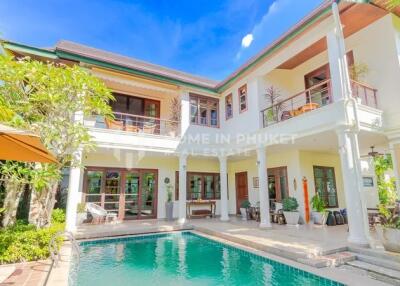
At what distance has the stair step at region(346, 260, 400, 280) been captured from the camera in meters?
4.99

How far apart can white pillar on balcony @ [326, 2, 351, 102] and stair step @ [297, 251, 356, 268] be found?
4485 millimetres

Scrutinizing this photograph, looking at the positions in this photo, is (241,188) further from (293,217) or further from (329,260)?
(329,260)

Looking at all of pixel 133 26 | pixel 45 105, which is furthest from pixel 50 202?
pixel 133 26

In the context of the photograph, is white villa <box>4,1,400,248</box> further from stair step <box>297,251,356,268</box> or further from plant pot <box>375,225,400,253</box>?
stair step <box>297,251,356,268</box>

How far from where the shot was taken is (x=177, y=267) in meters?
6.07

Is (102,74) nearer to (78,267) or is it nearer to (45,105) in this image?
(45,105)

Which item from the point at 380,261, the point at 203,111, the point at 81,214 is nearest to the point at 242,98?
the point at 203,111

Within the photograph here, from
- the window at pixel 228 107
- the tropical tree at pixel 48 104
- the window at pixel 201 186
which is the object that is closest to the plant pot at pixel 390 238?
the tropical tree at pixel 48 104

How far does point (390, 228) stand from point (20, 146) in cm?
808

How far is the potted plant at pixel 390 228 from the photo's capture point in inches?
230

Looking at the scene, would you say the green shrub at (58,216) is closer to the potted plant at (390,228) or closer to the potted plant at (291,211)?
the potted plant at (291,211)

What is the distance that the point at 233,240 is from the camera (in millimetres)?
8414

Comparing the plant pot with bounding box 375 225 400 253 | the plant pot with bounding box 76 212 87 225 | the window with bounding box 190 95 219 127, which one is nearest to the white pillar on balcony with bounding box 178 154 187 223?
the window with bounding box 190 95 219 127

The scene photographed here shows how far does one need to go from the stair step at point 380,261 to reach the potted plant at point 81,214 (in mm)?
10624
